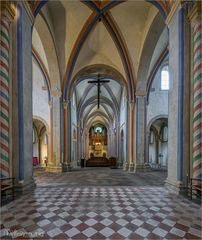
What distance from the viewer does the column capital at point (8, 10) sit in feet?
13.5

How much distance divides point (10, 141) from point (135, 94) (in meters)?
8.68

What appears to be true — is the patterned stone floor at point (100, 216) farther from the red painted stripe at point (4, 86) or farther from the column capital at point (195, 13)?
the column capital at point (195, 13)

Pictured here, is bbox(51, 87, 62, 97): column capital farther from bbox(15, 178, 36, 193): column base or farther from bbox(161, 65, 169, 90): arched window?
bbox(161, 65, 169, 90): arched window

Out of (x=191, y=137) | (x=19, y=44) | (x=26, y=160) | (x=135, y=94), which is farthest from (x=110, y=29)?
(x=26, y=160)

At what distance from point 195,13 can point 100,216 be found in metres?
5.99

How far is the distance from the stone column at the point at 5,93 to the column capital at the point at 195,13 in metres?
5.20

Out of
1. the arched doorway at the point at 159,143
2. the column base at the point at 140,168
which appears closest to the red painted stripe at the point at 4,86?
the column base at the point at 140,168

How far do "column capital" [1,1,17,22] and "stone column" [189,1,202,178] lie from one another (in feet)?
17.0

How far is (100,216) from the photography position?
3.38 m

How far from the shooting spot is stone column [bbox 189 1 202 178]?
4.33m

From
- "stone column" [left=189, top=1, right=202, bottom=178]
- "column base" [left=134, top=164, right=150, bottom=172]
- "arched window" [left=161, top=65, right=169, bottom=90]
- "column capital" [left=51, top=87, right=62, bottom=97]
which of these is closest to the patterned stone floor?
"stone column" [left=189, top=1, right=202, bottom=178]

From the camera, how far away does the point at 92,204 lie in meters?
4.06

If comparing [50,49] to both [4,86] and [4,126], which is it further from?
[4,126]

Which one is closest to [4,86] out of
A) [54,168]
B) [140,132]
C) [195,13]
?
[195,13]
